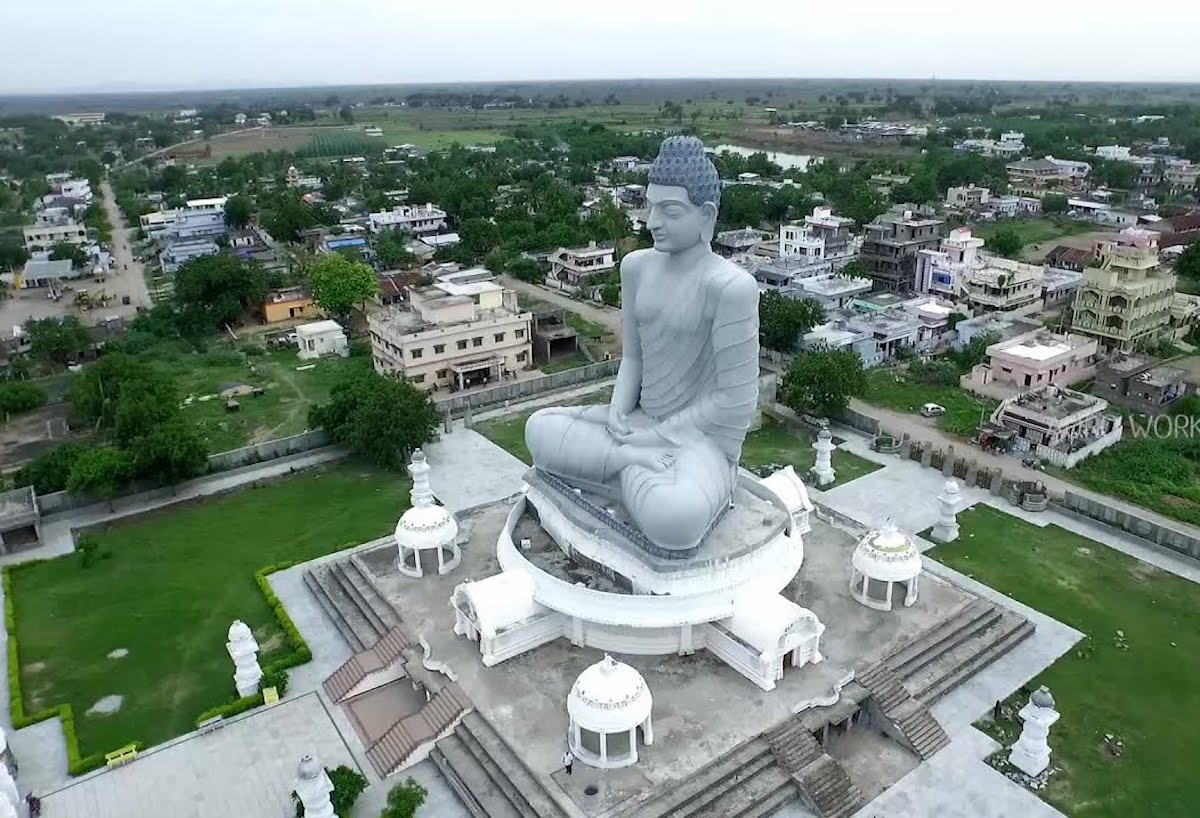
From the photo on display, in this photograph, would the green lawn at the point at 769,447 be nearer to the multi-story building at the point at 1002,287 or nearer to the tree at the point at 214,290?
the multi-story building at the point at 1002,287

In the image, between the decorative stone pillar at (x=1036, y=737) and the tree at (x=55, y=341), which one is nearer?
the decorative stone pillar at (x=1036, y=737)

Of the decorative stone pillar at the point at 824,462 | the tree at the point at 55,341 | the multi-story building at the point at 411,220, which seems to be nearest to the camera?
the decorative stone pillar at the point at 824,462

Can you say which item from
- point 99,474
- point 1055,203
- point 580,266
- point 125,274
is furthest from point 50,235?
point 1055,203

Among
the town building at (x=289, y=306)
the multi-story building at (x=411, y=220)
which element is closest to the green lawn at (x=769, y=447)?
the town building at (x=289, y=306)

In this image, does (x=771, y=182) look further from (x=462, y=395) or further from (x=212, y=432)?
(x=212, y=432)

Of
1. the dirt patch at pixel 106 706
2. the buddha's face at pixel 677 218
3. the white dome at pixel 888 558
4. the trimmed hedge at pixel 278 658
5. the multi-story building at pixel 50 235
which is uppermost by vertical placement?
the buddha's face at pixel 677 218

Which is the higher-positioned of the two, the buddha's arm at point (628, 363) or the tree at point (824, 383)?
the buddha's arm at point (628, 363)

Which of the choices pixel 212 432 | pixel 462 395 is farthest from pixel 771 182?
pixel 212 432

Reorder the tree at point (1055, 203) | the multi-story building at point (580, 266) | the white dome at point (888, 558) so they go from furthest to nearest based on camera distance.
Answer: the tree at point (1055, 203) < the multi-story building at point (580, 266) < the white dome at point (888, 558)
